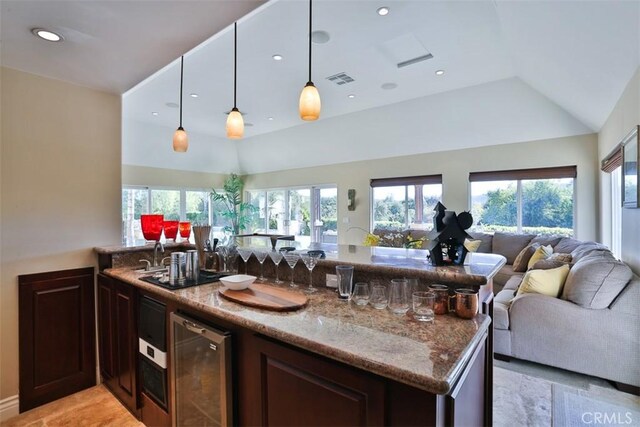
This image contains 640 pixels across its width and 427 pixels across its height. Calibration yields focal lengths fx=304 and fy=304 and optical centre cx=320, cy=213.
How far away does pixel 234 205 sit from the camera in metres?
8.59

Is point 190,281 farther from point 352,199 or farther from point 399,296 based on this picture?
point 352,199

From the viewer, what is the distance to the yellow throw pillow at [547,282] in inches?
114

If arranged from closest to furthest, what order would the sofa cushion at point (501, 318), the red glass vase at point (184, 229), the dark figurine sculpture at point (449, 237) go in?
the dark figurine sculpture at point (449, 237), the red glass vase at point (184, 229), the sofa cushion at point (501, 318)

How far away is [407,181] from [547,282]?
12.3 feet

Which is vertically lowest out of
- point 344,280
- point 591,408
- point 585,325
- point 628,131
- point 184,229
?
point 591,408

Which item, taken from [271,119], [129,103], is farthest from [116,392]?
[271,119]

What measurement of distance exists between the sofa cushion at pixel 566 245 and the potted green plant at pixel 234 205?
22.9 ft

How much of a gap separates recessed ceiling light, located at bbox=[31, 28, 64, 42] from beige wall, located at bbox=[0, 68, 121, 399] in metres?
0.64

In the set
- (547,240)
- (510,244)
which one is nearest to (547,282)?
(547,240)

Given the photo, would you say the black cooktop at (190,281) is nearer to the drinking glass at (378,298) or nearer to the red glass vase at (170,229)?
the red glass vase at (170,229)

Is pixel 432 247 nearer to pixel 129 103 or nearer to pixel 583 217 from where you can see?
pixel 583 217

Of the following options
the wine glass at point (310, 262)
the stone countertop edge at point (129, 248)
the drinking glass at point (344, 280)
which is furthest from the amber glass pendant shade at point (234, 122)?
the drinking glass at point (344, 280)

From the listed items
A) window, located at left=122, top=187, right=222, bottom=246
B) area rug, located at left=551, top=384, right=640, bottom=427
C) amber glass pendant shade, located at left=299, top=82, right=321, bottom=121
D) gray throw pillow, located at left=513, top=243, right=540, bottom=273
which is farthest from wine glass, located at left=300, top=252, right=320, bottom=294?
window, located at left=122, top=187, right=222, bottom=246

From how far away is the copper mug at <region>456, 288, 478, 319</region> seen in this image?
133 cm
